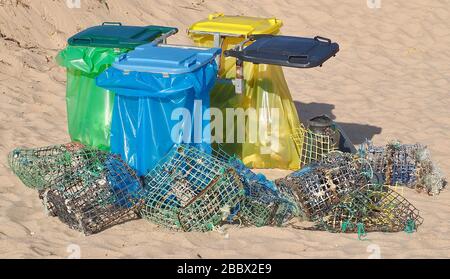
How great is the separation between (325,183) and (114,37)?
2.14 meters

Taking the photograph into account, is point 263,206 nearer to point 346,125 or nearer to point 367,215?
point 367,215

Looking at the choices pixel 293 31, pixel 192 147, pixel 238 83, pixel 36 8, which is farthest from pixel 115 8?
pixel 192 147

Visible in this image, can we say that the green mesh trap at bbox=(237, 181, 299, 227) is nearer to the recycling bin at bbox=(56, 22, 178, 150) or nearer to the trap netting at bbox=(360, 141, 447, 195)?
the trap netting at bbox=(360, 141, 447, 195)

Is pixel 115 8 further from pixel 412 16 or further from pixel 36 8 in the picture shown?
pixel 412 16

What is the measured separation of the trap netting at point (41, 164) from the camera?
19.6 feet

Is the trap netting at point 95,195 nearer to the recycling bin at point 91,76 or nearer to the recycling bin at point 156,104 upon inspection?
the recycling bin at point 156,104

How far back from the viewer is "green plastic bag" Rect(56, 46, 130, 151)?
6.55m

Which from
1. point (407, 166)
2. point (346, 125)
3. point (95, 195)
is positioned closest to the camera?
point (95, 195)

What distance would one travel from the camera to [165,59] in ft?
19.6

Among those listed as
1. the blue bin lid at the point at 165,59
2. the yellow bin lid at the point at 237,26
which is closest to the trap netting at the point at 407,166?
the yellow bin lid at the point at 237,26

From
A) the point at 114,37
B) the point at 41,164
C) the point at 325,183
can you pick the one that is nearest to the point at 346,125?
the point at 325,183

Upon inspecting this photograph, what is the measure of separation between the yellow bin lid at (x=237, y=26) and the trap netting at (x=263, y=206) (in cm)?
153

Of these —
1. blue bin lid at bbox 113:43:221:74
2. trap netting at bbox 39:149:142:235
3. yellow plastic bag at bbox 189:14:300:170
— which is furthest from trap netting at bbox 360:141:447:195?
trap netting at bbox 39:149:142:235

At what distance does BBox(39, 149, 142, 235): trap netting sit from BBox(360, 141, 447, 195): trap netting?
193 centimetres
